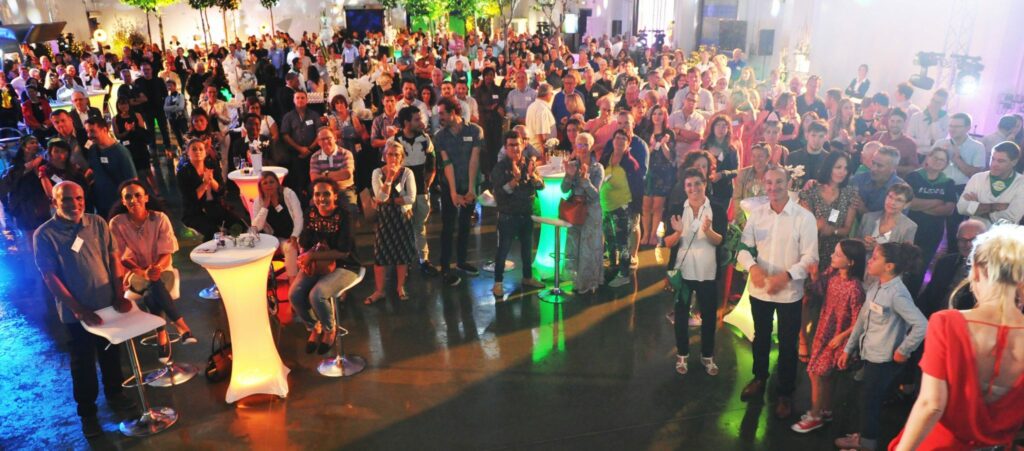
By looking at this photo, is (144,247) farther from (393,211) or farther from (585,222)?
(585,222)

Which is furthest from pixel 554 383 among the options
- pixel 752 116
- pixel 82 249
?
pixel 752 116

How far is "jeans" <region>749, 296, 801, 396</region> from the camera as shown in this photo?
4188mm

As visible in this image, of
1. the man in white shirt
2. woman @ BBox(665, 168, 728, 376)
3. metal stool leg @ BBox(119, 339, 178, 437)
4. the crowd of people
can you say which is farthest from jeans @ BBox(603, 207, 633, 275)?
metal stool leg @ BBox(119, 339, 178, 437)

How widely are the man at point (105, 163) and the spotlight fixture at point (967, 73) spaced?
11125 millimetres

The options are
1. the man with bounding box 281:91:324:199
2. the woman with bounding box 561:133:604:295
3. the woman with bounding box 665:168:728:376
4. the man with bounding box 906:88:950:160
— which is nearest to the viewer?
the woman with bounding box 665:168:728:376

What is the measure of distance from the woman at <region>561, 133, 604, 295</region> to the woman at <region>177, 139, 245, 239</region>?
9.81 feet

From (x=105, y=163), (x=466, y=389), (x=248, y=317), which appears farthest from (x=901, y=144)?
(x=105, y=163)

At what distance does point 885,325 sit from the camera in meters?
3.61

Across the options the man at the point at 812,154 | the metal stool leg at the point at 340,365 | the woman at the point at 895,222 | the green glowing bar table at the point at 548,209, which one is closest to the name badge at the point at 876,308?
the woman at the point at 895,222

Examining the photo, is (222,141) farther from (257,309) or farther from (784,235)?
(784,235)

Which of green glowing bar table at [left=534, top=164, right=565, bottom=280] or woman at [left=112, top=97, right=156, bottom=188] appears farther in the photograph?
woman at [left=112, top=97, right=156, bottom=188]

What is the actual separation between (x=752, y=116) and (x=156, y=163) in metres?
9.97

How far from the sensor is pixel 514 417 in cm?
435

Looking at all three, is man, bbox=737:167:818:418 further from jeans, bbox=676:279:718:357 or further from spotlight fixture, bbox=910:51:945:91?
spotlight fixture, bbox=910:51:945:91
